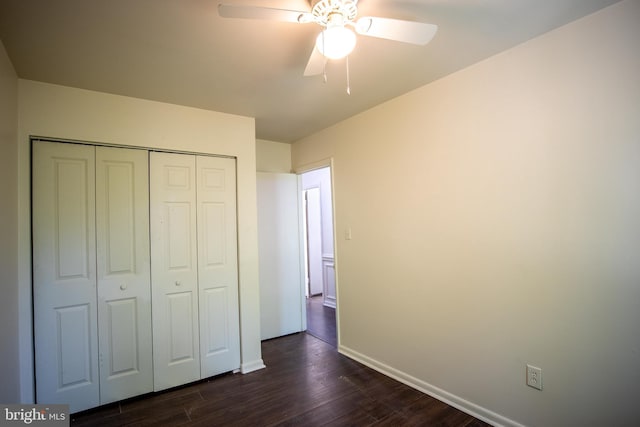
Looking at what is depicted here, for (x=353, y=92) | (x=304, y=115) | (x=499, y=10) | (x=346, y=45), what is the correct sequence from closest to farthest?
(x=346, y=45), (x=499, y=10), (x=353, y=92), (x=304, y=115)

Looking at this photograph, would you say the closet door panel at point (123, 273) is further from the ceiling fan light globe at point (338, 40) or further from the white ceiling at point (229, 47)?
→ the ceiling fan light globe at point (338, 40)

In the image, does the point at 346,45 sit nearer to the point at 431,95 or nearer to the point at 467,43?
the point at 467,43

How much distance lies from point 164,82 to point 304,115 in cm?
→ 122

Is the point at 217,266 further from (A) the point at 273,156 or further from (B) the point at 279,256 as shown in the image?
(A) the point at 273,156

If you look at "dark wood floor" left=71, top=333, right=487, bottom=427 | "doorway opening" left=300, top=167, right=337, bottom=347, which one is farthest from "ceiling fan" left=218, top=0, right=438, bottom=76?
"doorway opening" left=300, top=167, right=337, bottom=347

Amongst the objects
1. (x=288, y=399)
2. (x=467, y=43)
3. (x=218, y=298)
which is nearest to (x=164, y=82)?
(x=218, y=298)

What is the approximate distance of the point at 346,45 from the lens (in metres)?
1.30

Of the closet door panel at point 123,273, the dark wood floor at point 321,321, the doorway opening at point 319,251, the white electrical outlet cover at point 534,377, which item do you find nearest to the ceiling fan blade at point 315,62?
the closet door panel at point 123,273

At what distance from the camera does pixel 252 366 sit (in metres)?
2.84

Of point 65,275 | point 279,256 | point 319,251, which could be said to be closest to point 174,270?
point 65,275

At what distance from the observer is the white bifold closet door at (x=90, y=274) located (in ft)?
6.91

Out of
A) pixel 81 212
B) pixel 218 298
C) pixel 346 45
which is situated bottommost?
pixel 218 298

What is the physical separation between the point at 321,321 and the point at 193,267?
2.19 m

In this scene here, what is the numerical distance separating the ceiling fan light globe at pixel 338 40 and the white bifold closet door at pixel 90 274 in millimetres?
1889
